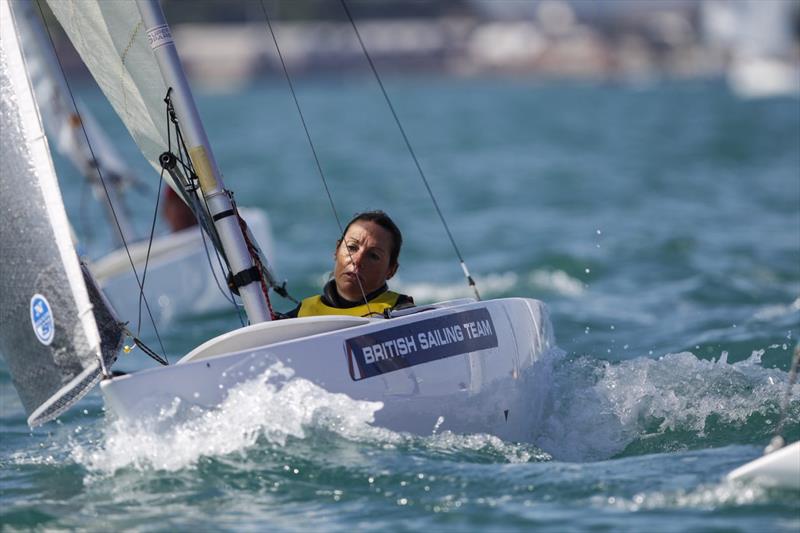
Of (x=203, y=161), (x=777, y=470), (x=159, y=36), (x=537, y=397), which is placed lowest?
(x=777, y=470)

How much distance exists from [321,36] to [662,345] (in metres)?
80.8

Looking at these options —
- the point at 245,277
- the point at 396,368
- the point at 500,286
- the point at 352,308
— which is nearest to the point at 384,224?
the point at 352,308

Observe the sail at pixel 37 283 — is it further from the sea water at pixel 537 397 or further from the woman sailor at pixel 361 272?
the woman sailor at pixel 361 272

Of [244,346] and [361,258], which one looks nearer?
[244,346]

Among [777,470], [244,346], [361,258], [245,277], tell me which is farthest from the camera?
[361,258]

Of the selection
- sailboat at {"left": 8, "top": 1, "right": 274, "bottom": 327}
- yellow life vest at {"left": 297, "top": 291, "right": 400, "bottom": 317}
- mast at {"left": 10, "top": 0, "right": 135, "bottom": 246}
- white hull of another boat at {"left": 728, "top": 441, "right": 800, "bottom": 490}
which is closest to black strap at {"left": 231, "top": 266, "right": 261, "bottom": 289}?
yellow life vest at {"left": 297, "top": 291, "right": 400, "bottom": 317}

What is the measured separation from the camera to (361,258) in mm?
4312

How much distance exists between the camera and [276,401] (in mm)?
3627

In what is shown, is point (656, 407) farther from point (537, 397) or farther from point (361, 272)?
point (361, 272)

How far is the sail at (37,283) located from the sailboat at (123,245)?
3900 mm

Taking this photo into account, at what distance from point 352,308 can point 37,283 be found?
1020 mm

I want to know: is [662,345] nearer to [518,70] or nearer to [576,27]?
[518,70]

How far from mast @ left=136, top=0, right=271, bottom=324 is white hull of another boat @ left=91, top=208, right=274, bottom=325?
359 cm

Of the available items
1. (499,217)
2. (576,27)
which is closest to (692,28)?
(576,27)
